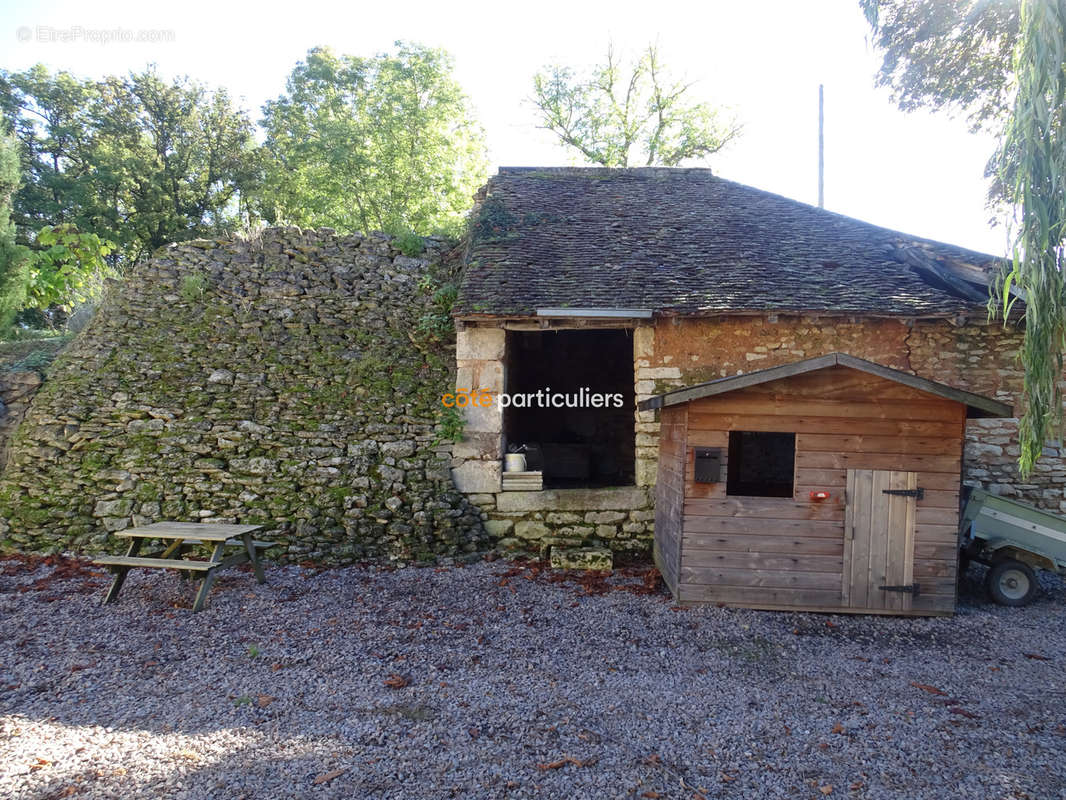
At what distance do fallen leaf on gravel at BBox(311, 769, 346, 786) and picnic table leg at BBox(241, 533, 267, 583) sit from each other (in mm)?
3399

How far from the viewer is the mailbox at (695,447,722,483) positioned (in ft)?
17.5

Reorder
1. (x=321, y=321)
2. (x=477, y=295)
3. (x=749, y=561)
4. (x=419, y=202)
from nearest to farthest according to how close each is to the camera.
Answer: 1. (x=749, y=561)
2. (x=477, y=295)
3. (x=321, y=321)
4. (x=419, y=202)

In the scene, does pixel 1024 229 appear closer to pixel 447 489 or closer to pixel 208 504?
pixel 447 489

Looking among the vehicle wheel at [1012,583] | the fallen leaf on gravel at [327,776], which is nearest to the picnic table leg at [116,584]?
the fallen leaf on gravel at [327,776]

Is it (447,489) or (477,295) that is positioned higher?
(477,295)

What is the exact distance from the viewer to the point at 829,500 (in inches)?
207

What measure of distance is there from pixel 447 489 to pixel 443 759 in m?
4.21

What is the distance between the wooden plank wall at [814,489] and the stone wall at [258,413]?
9.59 feet

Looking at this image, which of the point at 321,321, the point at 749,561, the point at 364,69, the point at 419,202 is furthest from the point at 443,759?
the point at 364,69

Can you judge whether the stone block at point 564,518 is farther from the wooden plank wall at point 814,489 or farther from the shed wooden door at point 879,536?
the shed wooden door at point 879,536

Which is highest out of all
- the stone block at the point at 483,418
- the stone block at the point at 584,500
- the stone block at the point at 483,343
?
the stone block at the point at 483,343

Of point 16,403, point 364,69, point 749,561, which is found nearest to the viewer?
point 749,561

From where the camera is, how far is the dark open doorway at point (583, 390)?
36.9 ft

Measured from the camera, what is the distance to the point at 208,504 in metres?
6.93
